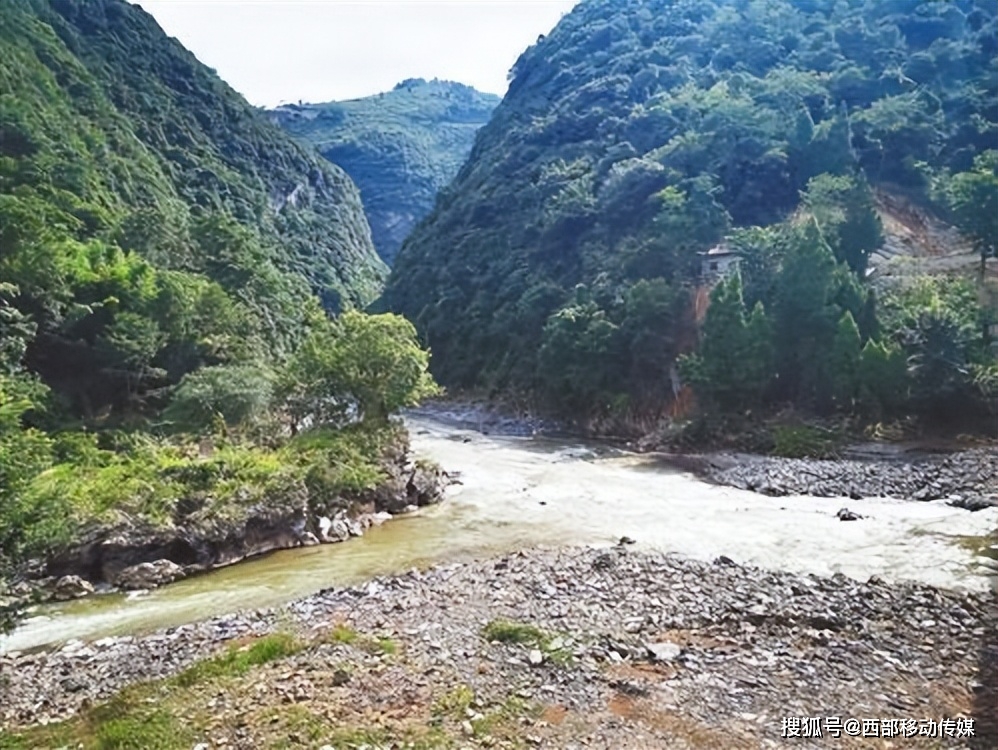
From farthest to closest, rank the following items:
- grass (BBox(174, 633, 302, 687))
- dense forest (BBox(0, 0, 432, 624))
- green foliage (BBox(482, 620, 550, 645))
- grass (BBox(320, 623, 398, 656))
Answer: dense forest (BBox(0, 0, 432, 624))
green foliage (BBox(482, 620, 550, 645))
grass (BBox(320, 623, 398, 656))
grass (BBox(174, 633, 302, 687))

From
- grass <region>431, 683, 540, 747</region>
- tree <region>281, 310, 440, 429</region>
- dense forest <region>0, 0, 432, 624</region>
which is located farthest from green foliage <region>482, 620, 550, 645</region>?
tree <region>281, 310, 440, 429</region>

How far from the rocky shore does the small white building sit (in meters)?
18.3

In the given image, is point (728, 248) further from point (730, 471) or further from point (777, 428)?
point (730, 471)

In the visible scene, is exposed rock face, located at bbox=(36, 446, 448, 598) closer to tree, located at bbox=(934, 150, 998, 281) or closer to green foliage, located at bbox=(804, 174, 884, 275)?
green foliage, located at bbox=(804, 174, 884, 275)

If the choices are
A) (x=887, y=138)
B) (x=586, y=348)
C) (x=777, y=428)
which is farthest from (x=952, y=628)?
(x=887, y=138)

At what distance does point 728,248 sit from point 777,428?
16.9 meters

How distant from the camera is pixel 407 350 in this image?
3170 centimetres

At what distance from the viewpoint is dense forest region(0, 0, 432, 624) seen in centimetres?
2217

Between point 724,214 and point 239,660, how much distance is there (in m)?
49.8

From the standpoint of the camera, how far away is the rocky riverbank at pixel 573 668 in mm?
9828

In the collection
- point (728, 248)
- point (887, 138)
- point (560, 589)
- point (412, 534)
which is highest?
point (887, 138)

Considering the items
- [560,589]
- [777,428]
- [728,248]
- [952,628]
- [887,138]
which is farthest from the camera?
[887,138]

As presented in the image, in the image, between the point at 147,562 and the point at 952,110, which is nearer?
the point at 147,562

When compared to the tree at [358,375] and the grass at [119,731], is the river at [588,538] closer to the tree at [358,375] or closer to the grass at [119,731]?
the tree at [358,375]
